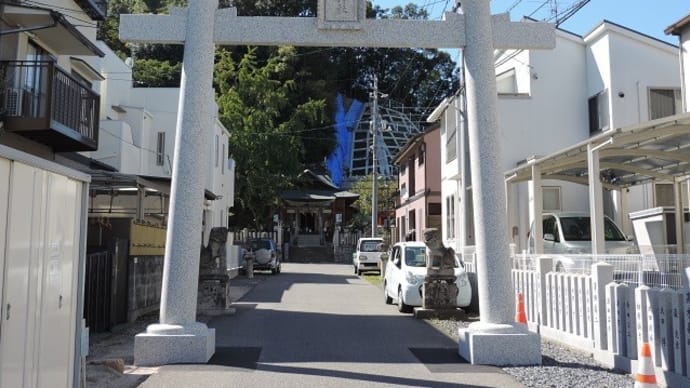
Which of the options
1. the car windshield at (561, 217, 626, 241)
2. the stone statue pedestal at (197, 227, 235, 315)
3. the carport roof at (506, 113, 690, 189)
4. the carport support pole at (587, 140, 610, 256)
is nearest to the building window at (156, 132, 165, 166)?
the stone statue pedestal at (197, 227, 235, 315)

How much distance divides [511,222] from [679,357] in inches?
492

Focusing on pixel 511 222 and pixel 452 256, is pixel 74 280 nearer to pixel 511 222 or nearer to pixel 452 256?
pixel 452 256

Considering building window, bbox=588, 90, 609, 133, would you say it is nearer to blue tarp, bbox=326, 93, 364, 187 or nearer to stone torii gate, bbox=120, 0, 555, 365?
stone torii gate, bbox=120, 0, 555, 365

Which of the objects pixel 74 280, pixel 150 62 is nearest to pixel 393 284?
pixel 74 280

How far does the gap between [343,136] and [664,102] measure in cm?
5720

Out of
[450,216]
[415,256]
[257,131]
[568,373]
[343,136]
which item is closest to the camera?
[568,373]

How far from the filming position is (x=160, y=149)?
29.8 metres

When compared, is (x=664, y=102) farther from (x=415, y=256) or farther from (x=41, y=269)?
(x=41, y=269)

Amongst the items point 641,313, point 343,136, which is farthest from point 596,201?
point 343,136

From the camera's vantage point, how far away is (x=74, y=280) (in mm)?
6207

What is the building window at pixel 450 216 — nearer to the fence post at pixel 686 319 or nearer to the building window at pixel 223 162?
the building window at pixel 223 162

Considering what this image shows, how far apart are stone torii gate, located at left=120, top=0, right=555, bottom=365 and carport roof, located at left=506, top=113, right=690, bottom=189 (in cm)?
249

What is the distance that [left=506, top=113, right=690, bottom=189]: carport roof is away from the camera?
10930 millimetres

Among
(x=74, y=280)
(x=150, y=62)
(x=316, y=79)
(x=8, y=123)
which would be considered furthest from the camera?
(x=316, y=79)
